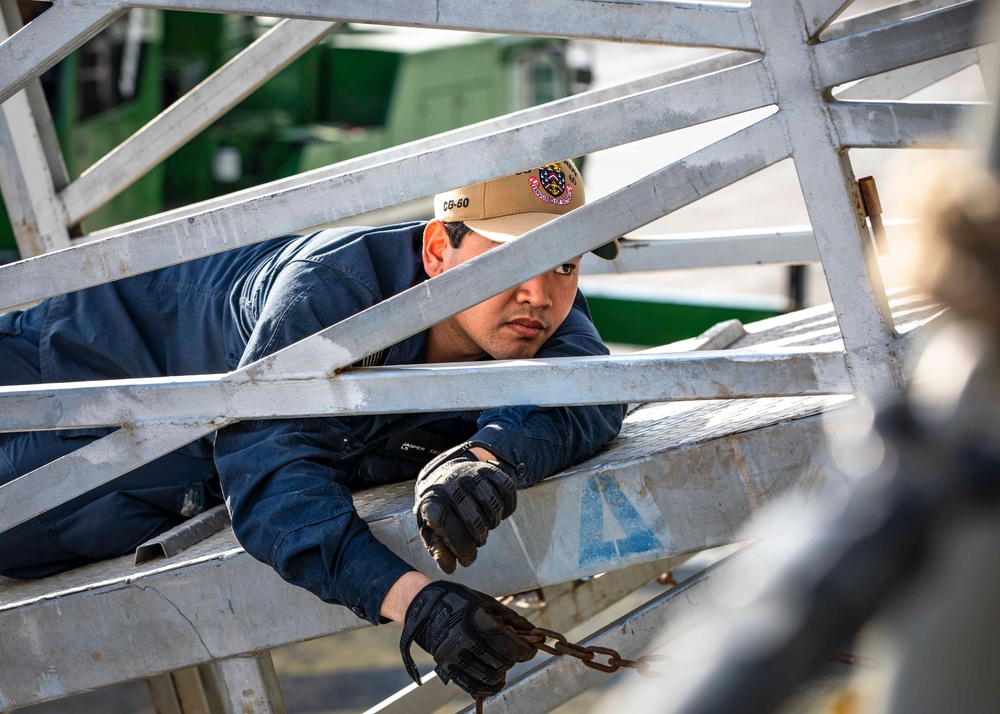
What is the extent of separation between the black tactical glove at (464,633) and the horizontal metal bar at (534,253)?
400mm

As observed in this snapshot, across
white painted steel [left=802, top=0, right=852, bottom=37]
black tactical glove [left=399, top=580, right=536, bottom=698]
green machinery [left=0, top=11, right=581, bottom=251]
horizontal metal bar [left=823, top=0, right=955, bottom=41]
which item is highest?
green machinery [left=0, top=11, right=581, bottom=251]

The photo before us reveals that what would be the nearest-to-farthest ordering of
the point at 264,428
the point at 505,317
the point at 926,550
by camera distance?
1. the point at 926,550
2. the point at 264,428
3. the point at 505,317

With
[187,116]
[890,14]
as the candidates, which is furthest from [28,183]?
[890,14]

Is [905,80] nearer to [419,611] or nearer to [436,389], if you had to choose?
[436,389]

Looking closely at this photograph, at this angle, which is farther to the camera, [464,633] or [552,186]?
[552,186]

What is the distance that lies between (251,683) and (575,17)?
133 centimetres

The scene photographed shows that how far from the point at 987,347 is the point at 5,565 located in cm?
220

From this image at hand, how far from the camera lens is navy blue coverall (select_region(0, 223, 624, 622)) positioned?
1.78 meters

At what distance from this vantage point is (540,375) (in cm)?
167

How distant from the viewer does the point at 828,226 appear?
1.51 m

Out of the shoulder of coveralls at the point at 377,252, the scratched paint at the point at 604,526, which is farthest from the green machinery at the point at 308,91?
the scratched paint at the point at 604,526

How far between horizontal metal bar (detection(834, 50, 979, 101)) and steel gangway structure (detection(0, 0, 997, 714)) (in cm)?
30

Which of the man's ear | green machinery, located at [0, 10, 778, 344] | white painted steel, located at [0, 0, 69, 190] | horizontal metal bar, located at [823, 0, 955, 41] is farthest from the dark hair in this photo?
green machinery, located at [0, 10, 778, 344]

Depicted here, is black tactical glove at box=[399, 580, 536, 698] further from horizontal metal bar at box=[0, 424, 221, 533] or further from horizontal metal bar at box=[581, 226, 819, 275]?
horizontal metal bar at box=[581, 226, 819, 275]
